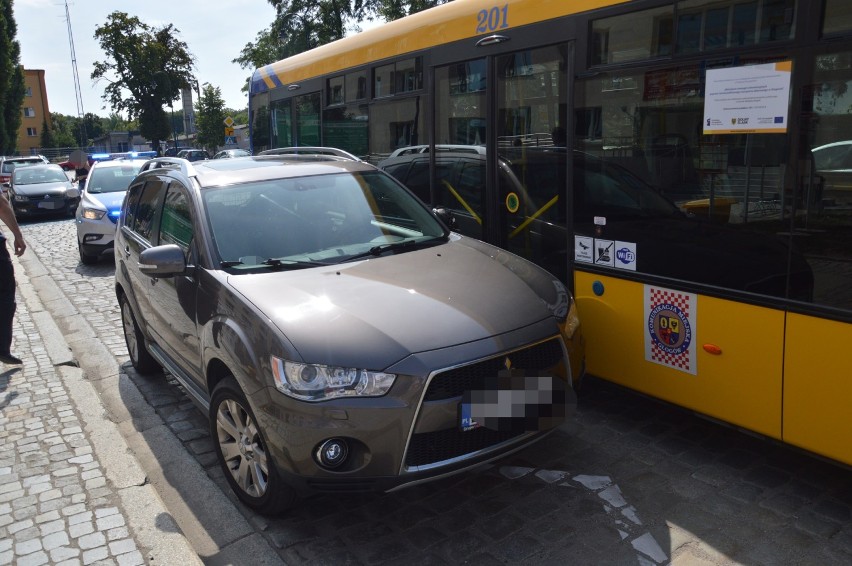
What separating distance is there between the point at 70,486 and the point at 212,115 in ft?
152

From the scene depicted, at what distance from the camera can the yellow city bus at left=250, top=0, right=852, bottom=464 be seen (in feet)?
10.8

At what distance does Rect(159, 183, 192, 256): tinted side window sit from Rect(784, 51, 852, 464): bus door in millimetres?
3505

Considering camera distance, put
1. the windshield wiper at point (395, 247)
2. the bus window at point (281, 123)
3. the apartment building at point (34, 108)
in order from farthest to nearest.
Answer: the apartment building at point (34, 108)
the bus window at point (281, 123)
the windshield wiper at point (395, 247)

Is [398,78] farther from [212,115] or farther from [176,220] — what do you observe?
[212,115]

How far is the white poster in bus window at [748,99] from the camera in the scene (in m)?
3.39

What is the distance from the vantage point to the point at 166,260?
4.11 m

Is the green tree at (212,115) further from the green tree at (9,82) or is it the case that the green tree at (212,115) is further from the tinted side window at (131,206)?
the tinted side window at (131,206)

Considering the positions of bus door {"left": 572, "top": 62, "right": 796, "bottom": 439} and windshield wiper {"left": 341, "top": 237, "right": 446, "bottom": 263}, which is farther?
windshield wiper {"left": 341, "top": 237, "right": 446, "bottom": 263}

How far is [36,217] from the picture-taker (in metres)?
20.2

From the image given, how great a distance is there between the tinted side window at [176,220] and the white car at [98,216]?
678 cm

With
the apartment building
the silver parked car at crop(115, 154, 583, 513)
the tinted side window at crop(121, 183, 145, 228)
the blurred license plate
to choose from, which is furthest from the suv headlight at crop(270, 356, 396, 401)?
the apartment building

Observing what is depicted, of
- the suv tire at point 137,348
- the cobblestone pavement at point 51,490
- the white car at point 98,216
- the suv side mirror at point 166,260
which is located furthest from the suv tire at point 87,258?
the suv side mirror at point 166,260

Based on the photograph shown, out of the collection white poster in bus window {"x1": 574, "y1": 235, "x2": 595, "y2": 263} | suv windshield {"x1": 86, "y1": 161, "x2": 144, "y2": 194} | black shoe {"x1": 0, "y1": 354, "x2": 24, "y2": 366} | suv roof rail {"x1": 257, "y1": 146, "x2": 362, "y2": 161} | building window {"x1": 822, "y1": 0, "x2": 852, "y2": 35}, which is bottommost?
black shoe {"x1": 0, "y1": 354, "x2": 24, "y2": 366}

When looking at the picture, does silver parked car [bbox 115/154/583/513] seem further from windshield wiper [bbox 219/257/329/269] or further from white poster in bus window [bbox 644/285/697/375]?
white poster in bus window [bbox 644/285/697/375]
